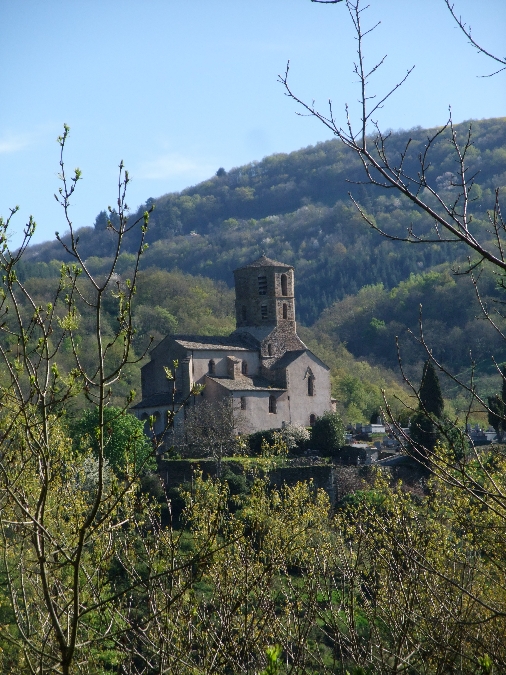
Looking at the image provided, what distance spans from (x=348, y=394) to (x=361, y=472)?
66.9 feet

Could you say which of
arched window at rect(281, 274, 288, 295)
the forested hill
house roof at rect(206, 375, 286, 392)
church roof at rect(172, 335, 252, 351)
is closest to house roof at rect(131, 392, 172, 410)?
house roof at rect(206, 375, 286, 392)

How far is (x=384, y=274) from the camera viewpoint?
84.4m

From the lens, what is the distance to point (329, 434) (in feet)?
107

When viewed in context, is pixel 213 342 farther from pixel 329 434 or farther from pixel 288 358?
pixel 329 434

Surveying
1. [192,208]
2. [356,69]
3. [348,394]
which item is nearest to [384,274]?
[348,394]

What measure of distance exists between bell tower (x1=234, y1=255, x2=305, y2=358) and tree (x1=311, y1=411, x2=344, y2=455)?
7.08 metres

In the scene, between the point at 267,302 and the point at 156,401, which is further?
the point at 267,302

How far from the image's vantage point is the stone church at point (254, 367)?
116 feet

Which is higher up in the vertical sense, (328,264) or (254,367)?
(328,264)

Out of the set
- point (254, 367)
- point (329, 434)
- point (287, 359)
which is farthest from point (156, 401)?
point (329, 434)

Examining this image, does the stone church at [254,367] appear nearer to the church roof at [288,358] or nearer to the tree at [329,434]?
the church roof at [288,358]

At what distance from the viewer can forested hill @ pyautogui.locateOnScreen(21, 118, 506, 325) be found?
8506cm

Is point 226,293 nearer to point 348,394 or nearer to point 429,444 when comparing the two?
point 348,394

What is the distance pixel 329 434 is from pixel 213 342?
24.3ft
